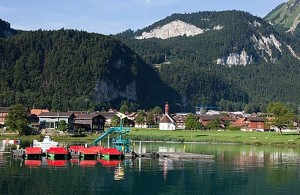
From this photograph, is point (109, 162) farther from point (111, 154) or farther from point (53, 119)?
point (53, 119)

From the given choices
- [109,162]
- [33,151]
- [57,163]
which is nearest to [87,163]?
[109,162]

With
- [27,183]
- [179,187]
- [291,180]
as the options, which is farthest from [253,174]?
[27,183]

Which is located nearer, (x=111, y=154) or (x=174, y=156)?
(x=111, y=154)

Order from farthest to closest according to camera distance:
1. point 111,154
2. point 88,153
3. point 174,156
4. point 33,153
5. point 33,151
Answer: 1. point 174,156
2. point 88,153
3. point 111,154
4. point 33,151
5. point 33,153

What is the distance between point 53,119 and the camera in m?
185

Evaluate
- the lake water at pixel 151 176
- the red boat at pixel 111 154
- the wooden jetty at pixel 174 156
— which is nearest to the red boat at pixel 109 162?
the lake water at pixel 151 176

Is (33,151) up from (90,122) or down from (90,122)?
down

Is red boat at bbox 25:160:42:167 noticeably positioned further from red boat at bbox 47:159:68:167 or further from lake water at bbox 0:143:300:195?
red boat at bbox 47:159:68:167

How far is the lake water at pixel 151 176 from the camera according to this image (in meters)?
58.9

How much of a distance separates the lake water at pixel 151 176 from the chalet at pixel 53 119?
3450 inches

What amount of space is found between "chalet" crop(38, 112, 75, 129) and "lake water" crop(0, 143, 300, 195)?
87.6 meters

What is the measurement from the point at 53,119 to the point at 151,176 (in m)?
120

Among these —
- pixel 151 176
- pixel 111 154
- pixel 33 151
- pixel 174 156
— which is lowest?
pixel 151 176

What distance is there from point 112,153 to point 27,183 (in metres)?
28.6
